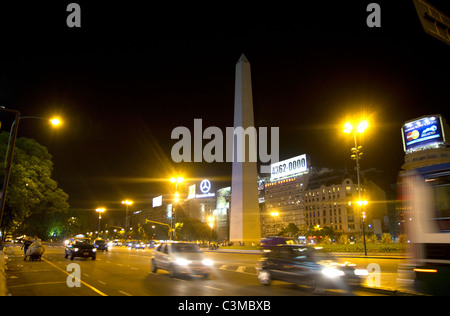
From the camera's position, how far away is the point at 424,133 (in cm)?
6631

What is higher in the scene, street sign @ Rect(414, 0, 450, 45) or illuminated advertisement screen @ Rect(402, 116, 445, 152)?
illuminated advertisement screen @ Rect(402, 116, 445, 152)

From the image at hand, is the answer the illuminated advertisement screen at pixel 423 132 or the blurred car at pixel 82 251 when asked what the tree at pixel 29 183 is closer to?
the blurred car at pixel 82 251

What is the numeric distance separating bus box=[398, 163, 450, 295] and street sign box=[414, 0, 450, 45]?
331 cm

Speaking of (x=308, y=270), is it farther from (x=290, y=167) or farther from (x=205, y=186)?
(x=205, y=186)

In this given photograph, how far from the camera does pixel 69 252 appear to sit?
2588cm

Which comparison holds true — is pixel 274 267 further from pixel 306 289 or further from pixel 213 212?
pixel 213 212

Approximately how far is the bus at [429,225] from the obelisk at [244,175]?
3606cm

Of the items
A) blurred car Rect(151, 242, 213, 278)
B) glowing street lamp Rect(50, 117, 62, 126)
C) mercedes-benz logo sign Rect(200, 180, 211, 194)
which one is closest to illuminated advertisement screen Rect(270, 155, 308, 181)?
mercedes-benz logo sign Rect(200, 180, 211, 194)

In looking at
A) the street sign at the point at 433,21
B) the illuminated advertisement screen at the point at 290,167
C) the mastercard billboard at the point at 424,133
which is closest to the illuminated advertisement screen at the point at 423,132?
the mastercard billboard at the point at 424,133

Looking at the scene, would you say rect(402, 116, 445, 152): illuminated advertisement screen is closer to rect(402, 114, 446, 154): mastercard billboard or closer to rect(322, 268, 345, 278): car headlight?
rect(402, 114, 446, 154): mastercard billboard

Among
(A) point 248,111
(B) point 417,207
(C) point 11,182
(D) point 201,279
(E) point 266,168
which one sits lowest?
(D) point 201,279

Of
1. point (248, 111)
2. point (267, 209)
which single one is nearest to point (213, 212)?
point (267, 209)

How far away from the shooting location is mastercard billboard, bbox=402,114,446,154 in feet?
210
